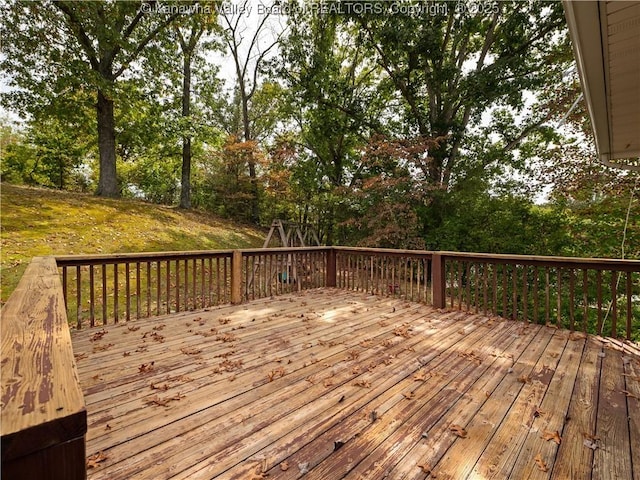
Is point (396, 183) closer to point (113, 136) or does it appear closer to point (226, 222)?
point (226, 222)

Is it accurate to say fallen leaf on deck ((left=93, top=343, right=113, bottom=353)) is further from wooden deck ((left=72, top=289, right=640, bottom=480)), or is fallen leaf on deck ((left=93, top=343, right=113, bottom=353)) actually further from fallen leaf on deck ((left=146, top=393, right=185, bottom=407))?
fallen leaf on deck ((left=146, top=393, right=185, bottom=407))

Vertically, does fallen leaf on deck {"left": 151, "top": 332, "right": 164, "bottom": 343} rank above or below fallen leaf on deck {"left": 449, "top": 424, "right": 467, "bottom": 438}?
above

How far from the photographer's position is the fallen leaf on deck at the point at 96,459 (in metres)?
1.46

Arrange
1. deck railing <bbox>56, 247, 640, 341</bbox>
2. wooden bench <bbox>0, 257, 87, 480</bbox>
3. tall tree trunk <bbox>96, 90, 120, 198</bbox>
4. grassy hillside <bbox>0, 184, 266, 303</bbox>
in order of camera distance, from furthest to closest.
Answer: tall tree trunk <bbox>96, 90, 120, 198</bbox>
grassy hillside <bbox>0, 184, 266, 303</bbox>
deck railing <bbox>56, 247, 640, 341</bbox>
wooden bench <bbox>0, 257, 87, 480</bbox>

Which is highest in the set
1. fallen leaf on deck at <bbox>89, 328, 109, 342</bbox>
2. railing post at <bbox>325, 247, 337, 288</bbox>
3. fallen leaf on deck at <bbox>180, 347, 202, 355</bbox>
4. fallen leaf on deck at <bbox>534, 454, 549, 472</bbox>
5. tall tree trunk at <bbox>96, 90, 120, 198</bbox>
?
tall tree trunk at <bbox>96, 90, 120, 198</bbox>

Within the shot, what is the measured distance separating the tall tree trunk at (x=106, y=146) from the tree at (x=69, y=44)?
22cm

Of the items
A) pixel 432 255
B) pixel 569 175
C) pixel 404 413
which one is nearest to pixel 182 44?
pixel 432 255

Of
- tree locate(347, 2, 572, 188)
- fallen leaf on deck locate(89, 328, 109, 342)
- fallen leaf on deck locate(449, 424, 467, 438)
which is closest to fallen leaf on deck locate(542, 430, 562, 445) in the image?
fallen leaf on deck locate(449, 424, 467, 438)

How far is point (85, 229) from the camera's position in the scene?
7039 mm

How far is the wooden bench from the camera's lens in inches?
16.9

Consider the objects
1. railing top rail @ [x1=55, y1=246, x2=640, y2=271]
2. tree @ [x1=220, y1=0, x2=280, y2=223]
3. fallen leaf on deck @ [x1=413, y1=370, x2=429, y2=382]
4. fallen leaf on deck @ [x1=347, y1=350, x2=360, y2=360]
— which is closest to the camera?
fallen leaf on deck @ [x1=413, y1=370, x2=429, y2=382]

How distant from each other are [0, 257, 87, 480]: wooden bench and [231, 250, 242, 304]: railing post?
3.96 m

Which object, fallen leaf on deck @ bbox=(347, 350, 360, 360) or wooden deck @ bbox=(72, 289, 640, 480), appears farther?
fallen leaf on deck @ bbox=(347, 350, 360, 360)

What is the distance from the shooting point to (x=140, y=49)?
9422mm
